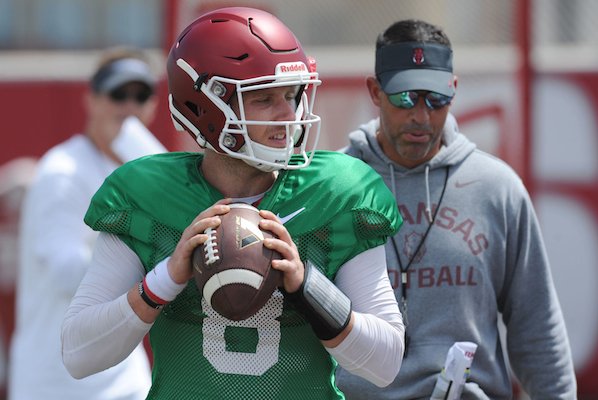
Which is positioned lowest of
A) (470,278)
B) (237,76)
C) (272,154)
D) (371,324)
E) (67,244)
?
(67,244)

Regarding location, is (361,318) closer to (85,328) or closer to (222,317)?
(222,317)

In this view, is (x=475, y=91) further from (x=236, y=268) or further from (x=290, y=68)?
(x=236, y=268)

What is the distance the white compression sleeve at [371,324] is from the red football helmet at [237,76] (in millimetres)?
273

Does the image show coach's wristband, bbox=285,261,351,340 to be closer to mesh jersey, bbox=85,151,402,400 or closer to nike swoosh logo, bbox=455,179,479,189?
mesh jersey, bbox=85,151,402,400

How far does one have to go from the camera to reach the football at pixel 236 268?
2.54 m

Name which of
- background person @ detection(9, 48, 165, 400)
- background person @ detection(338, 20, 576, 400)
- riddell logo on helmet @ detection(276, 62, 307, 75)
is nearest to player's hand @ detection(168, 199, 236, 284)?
riddell logo on helmet @ detection(276, 62, 307, 75)

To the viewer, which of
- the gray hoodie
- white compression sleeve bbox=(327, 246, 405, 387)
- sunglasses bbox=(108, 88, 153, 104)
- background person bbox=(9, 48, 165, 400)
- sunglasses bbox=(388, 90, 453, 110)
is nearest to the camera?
white compression sleeve bbox=(327, 246, 405, 387)

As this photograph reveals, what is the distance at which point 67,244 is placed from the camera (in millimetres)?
4977

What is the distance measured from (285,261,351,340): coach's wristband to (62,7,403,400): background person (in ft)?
0.13

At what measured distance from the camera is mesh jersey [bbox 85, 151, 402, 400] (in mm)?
2779

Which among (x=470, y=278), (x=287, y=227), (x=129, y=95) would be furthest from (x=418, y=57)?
(x=129, y=95)

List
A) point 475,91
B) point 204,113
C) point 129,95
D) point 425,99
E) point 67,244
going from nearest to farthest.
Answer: point 204,113 → point 425,99 → point 67,244 → point 129,95 → point 475,91

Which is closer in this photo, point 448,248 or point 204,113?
point 204,113

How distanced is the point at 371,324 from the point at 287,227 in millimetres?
291
